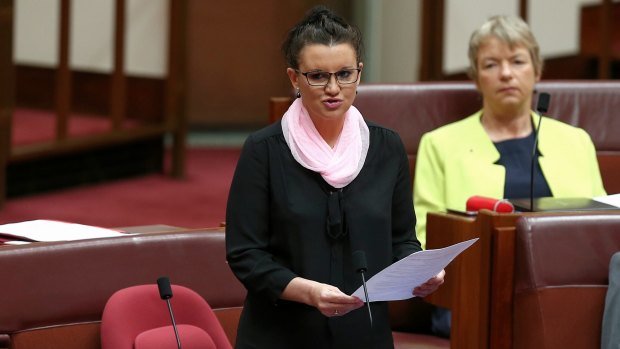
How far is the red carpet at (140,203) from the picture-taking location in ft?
9.01

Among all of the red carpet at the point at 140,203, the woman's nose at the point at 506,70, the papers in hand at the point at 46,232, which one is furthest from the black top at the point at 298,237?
the red carpet at the point at 140,203

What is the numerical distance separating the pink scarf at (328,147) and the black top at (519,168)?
31.4 inches

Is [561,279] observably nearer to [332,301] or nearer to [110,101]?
[332,301]

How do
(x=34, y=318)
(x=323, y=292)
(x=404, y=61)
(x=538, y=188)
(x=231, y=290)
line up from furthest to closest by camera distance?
(x=404, y=61) → (x=538, y=188) → (x=231, y=290) → (x=34, y=318) → (x=323, y=292)

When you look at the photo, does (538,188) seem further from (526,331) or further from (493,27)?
(526,331)

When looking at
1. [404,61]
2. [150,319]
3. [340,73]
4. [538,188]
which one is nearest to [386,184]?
[340,73]

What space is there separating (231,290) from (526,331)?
1.18 feet

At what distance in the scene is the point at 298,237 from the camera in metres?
1.11

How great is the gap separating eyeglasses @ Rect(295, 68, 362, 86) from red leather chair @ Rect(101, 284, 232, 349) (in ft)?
1.18

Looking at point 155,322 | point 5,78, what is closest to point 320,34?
point 155,322

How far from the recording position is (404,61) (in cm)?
379

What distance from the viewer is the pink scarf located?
1.11 meters

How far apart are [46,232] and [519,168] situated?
0.81m

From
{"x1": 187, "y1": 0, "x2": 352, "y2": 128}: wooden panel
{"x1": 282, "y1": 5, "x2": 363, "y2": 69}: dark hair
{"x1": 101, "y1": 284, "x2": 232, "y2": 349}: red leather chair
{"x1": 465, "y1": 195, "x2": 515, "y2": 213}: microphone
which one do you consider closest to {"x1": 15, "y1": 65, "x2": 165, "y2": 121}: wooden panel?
{"x1": 187, "y1": 0, "x2": 352, "y2": 128}: wooden panel
